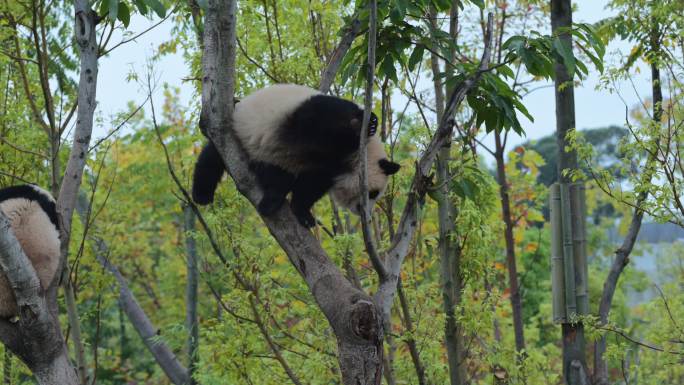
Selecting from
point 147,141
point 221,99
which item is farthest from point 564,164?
point 147,141

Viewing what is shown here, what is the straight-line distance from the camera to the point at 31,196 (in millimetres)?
5258

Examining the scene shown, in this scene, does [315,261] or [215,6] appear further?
[215,6]

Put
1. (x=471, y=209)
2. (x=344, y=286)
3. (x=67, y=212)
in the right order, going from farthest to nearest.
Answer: (x=471, y=209) < (x=67, y=212) < (x=344, y=286)

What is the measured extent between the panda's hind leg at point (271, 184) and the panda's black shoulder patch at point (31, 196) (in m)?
1.74

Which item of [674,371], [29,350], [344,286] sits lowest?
[674,371]

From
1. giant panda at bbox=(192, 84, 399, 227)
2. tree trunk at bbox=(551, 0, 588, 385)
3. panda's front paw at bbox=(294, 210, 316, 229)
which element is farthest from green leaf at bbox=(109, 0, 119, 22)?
tree trunk at bbox=(551, 0, 588, 385)

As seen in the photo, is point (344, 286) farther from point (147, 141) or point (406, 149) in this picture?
point (147, 141)

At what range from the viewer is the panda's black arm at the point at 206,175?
5.69m

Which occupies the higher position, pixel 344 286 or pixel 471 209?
A: pixel 471 209

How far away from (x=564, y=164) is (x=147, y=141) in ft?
21.8

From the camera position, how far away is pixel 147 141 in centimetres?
1089

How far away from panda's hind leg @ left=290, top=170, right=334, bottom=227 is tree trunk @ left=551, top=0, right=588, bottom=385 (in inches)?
89.2

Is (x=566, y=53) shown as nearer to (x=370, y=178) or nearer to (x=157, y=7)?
(x=370, y=178)

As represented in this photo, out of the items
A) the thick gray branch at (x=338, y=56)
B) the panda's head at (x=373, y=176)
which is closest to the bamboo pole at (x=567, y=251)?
the panda's head at (x=373, y=176)
